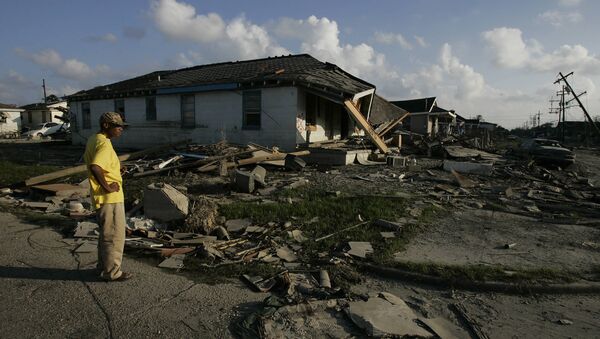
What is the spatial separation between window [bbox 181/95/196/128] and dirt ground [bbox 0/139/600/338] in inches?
282

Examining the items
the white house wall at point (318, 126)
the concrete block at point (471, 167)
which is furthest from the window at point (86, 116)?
the concrete block at point (471, 167)

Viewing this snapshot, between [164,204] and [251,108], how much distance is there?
32.0 ft

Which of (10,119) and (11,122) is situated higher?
(10,119)

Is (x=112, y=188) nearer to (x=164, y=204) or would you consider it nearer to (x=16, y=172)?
(x=164, y=204)

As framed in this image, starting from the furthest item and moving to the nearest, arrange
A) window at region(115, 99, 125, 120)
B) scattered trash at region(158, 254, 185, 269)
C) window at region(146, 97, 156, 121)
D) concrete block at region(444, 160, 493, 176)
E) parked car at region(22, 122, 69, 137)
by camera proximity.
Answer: parked car at region(22, 122, 69, 137), window at region(115, 99, 125, 120), window at region(146, 97, 156, 121), concrete block at region(444, 160, 493, 176), scattered trash at region(158, 254, 185, 269)

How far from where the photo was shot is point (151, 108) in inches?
744

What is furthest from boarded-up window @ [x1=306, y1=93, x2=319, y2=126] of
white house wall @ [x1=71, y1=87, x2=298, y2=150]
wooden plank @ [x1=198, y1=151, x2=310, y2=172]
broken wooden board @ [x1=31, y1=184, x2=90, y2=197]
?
broken wooden board @ [x1=31, y1=184, x2=90, y2=197]

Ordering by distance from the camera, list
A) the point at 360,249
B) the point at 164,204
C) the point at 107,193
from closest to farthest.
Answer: the point at 107,193, the point at 360,249, the point at 164,204

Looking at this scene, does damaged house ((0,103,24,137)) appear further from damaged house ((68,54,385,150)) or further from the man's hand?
the man's hand

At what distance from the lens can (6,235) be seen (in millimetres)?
5672

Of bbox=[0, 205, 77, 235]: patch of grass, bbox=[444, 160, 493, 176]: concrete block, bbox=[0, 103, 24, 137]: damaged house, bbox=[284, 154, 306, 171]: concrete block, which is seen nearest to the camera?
bbox=[0, 205, 77, 235]: patch of grass

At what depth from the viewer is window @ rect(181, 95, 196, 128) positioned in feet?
56.9

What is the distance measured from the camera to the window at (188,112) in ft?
56.9

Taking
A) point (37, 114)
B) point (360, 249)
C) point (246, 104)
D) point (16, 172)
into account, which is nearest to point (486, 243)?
point (360, 249)
